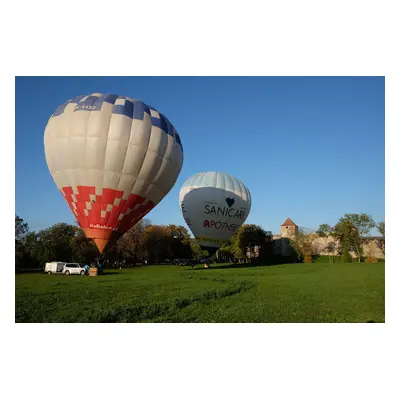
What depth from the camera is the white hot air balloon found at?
22.9 metres

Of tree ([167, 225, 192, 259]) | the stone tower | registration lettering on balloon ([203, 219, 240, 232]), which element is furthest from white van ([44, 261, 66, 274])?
the stone tower

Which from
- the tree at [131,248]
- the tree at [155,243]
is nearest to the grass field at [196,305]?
the tree at [131,248]

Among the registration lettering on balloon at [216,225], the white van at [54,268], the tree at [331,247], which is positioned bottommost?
the tree at [331,247]

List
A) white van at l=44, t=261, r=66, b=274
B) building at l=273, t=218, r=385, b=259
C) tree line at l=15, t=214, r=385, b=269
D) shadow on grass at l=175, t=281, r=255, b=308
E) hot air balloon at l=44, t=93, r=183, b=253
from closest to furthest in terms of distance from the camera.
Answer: shadow on grass at l=175, t=281, r=255, b=308
hot air balloon at l=44, t=93, r=183, b=253
white van at l=44, t=261, r=66, b=274
tree line at l=15, t=214, r=385, b=269
building at l=273, t=218, r=385, b=259

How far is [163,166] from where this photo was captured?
1314 cm

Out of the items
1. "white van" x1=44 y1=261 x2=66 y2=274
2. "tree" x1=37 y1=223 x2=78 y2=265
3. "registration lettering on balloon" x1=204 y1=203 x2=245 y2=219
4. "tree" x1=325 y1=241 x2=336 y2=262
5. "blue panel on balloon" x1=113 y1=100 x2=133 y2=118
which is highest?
"blue panel on balloon" x1=113 y1=100 x2=133 y2=118

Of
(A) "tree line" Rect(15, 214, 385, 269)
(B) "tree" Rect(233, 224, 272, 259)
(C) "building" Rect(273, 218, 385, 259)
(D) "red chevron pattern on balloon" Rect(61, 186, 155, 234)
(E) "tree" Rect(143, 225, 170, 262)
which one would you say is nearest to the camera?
(D) "red chevron pattern on balloon" Rect(61, 186, 155, 234)

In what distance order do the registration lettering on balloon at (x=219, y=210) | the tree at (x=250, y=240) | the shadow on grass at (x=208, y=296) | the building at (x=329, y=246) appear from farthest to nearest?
the tree at (x=250, y=240), the building at (x=329, y=246), the registration lettering on balloon at (x=219, y=210), the shadow on grass at (x=208, y=296)

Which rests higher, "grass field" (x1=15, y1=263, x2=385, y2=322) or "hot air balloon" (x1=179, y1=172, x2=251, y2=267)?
"hot air balloon" (x1=179, y1=172, x2=251, y2=267)

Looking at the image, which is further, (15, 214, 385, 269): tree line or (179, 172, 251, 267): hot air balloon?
(15, 214, 385, 269): tree line

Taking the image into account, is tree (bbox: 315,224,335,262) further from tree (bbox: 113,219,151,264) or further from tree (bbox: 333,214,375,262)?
tree (bbox: 113,219,151,264)

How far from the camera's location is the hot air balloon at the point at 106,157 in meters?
12.0

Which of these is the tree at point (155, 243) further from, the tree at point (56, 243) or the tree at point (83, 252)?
the tree at point (83, 252)

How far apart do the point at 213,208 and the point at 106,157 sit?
38.8ft
